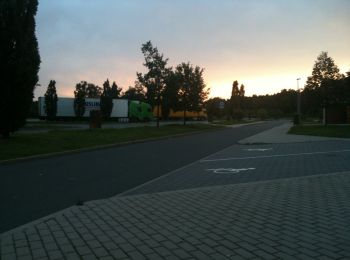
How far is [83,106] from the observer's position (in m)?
57.7

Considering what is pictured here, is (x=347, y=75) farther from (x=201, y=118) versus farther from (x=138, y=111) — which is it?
(x=201, y=118)

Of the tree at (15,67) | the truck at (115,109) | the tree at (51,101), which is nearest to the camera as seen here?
the tree at (15,67)

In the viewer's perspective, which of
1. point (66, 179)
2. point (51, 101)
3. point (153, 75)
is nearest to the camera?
point (66, 179)

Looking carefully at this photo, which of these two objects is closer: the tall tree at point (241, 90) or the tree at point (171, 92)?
the tree at point (171, 92)

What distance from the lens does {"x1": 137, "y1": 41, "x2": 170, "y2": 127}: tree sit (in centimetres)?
4109

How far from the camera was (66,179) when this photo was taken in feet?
35.1

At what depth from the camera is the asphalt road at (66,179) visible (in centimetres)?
739

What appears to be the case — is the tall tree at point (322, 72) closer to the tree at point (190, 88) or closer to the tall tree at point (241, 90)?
the tree at point (190, 88)

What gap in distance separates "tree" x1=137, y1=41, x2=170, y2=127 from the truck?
19.1 m

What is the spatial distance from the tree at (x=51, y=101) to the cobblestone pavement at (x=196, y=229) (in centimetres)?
4905

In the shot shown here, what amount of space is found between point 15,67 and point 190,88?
28.4 metres

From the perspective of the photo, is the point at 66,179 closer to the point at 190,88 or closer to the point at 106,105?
the point at 190,88

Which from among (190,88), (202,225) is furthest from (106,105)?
(202,225)

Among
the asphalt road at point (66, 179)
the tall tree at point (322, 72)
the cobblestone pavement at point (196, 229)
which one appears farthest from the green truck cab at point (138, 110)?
the cobblestone pavement at point (196, 229)
